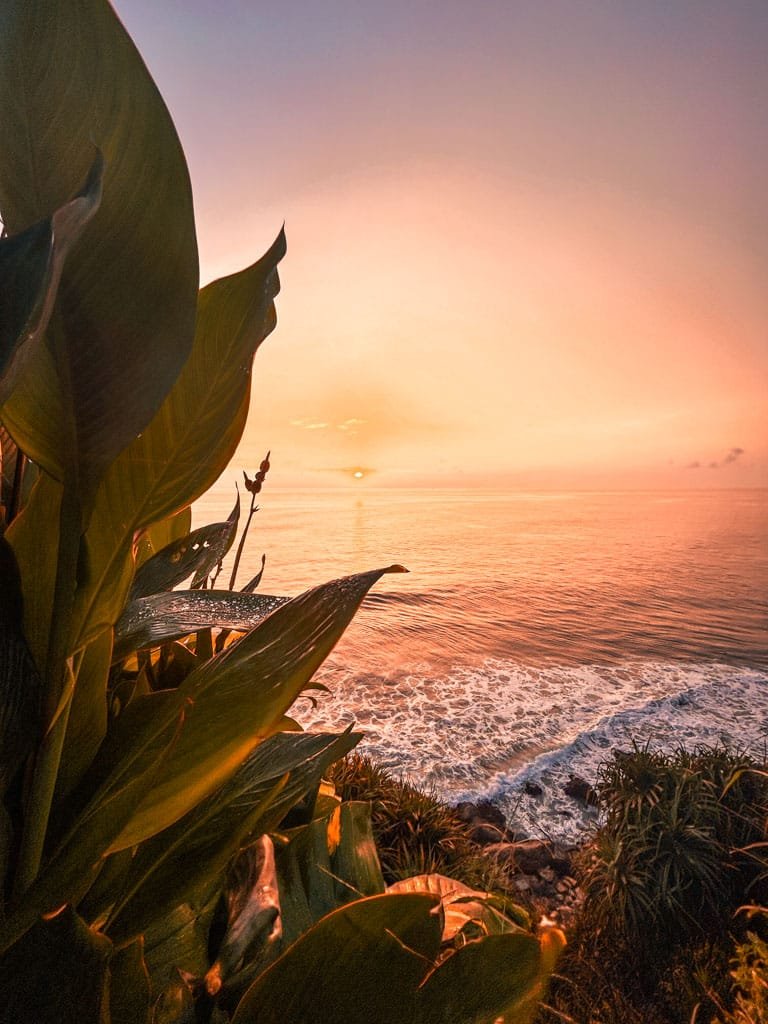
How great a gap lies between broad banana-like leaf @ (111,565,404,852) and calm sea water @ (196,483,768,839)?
442 centimetres

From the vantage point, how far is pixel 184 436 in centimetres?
44

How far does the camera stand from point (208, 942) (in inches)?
31.2

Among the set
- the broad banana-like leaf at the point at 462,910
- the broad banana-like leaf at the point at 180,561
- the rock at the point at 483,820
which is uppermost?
the broad banana-like leaf at the point at 180,561

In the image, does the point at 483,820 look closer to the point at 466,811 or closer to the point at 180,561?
the point at 466,811

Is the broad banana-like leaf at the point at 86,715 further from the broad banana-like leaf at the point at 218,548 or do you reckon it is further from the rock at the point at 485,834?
the rock at the point at 485,834

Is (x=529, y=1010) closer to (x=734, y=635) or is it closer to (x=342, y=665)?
(x=342, y=665)

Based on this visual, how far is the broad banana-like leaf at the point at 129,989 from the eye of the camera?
1.62ft

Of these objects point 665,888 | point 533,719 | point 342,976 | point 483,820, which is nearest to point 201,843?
point 342,976

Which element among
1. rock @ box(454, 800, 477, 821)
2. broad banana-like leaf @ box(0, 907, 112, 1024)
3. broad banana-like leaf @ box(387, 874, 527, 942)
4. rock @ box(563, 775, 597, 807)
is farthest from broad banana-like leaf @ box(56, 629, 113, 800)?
rock @ box(563, 775, 597, 807)

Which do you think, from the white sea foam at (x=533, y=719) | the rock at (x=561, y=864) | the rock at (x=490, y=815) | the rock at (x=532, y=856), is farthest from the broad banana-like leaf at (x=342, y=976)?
the white sea foam at (x=533, y=719)

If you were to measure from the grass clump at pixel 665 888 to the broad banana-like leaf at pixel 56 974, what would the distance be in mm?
2630

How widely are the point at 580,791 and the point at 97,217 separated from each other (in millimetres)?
5231

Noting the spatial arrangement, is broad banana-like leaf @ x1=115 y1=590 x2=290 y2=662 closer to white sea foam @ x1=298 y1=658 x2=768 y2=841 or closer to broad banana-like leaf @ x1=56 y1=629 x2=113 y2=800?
broad banana-like leaf @ x1=56 y1=629 x2=113 y2=800

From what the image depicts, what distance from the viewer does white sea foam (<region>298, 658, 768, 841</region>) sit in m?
4.66
